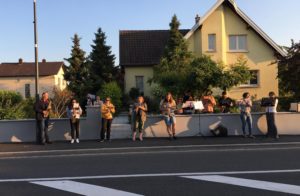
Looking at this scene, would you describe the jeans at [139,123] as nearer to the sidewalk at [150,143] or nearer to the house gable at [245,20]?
the sidewalk at [150,143]

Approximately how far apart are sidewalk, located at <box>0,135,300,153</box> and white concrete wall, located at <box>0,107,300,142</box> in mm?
611

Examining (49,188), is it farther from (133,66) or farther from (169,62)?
(133,66)

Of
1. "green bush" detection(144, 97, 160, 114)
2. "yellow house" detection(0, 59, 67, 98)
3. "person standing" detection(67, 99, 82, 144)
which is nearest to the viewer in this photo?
"person standing" detection(67, 99, 82, 144)

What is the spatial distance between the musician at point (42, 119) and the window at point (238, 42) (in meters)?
21.1

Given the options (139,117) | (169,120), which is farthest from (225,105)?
(139,117)

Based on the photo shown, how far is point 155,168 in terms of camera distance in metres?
9.88

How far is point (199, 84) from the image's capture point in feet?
79.9

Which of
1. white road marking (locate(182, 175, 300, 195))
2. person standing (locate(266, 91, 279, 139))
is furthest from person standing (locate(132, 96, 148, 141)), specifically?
white road marking (locate(182, 175, 300, 195))

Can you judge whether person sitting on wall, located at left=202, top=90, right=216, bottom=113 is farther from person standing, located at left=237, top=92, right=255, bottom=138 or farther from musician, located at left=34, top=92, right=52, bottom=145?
musician, located at left=34, top=92, right=52, bottom=145

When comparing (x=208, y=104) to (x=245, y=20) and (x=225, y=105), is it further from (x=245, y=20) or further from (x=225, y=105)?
(x=245, y=20)

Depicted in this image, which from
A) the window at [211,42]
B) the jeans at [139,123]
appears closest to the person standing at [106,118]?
the jeans at [139,123]

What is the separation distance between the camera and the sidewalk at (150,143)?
566 inches

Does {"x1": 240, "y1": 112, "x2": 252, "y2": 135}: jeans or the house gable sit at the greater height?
the house gable

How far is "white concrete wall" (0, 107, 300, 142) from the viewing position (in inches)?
654
